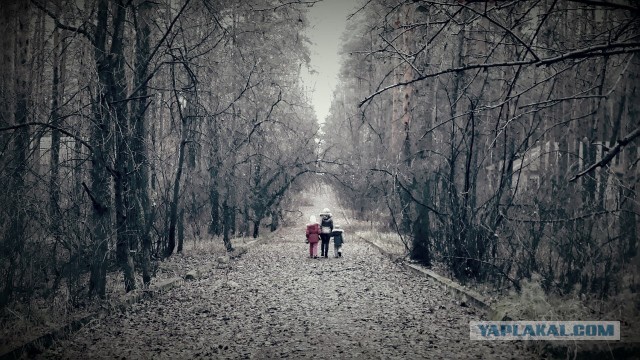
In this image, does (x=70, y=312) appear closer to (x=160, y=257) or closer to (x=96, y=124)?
(x=96, y=124)

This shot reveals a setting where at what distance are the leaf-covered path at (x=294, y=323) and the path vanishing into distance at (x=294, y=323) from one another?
13 mm

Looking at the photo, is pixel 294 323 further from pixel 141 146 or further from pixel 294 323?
pixel 141 146

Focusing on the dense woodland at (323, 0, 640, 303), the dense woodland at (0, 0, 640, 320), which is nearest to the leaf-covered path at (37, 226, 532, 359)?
the dense woodland at (0, 0, 640, 320)

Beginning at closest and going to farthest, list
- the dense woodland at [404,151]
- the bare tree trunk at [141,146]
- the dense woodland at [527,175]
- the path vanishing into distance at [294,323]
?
the dense woodland at [527,175] < the dense woodland at [404,151] < the path vanishing into distance at [294,323] < the bare tree trunk at [141,146]

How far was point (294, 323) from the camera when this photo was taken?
241 inches

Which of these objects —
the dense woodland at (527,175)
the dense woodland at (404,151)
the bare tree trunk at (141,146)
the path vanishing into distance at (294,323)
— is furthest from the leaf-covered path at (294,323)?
the dense woodland at (527,175)

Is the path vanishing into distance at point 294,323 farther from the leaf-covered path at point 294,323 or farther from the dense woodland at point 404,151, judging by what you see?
the dense woodland at point 404,151

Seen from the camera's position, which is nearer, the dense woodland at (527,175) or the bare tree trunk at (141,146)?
the dense woodland at (527,175)

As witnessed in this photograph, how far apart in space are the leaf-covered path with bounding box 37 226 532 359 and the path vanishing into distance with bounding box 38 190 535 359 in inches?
0.5

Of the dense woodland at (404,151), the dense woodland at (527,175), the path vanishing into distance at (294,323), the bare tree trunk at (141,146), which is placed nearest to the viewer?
the dense woodland at (527,175)

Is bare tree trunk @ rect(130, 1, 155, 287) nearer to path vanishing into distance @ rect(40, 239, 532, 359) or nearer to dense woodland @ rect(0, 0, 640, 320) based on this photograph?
dense woodland @ rect(0, 0, 640, 320)

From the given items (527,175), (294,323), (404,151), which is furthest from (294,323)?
(404,151)

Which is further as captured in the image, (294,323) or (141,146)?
(141,146)

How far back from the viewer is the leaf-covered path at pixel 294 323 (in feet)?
16.2
